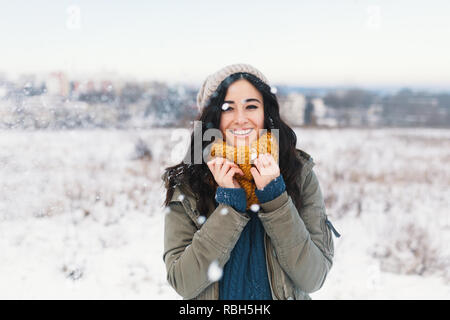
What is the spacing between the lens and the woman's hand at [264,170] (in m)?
1.34

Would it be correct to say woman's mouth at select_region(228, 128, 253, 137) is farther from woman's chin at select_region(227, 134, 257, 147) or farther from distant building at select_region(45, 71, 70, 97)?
distant building at select_region(45, 71, 70, 97)

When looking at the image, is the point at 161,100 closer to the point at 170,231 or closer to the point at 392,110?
the point at 170,231

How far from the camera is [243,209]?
54.4 inches

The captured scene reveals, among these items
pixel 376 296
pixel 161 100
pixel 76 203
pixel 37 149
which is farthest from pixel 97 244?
pixel 161 100

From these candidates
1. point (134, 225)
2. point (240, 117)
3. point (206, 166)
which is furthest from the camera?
point (134, 225)

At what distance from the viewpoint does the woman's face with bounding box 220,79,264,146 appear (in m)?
1.46

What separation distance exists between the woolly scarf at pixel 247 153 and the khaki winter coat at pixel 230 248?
124mm

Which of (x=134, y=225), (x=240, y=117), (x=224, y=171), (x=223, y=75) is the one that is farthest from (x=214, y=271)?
(x=134, y=225)

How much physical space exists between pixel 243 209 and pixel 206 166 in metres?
0.33

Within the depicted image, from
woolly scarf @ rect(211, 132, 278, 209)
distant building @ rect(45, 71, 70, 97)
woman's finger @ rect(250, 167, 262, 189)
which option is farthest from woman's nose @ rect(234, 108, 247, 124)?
distant building @ rect(45, 71, 70, 97)

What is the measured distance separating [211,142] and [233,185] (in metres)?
0.30

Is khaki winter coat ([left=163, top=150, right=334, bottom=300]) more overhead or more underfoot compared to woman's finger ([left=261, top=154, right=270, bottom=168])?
more underfoot

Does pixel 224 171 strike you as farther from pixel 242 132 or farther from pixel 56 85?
pixel 56 85
